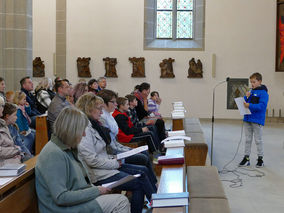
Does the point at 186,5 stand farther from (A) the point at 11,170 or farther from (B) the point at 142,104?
(A) the point at 11,170

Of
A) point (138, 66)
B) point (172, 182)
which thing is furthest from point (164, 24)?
point (172, 182)

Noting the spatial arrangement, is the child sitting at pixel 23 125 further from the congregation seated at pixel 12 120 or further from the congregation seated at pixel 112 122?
the congregation seated at pixel 112 122

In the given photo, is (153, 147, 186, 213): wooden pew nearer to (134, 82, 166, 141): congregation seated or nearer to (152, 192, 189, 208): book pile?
(152, 192, 189, 208): book pile

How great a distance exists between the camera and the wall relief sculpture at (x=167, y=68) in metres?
16.2

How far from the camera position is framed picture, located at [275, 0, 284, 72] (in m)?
15.1

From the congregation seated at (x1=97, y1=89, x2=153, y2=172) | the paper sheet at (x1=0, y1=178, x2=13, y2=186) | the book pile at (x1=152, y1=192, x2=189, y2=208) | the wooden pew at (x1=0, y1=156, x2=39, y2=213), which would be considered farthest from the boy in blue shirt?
the paper sheet at (x1=0, y1=178, x2=13, y2=186)

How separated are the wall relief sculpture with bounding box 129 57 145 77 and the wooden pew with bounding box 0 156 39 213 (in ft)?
42.5

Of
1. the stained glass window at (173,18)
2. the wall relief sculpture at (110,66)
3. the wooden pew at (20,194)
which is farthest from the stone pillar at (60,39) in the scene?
the wooden pew at (20,194)

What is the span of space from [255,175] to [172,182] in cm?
367

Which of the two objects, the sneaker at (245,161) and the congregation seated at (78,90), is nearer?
the sneaker at (245,161)

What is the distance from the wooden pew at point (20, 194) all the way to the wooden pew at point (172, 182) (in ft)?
3.12

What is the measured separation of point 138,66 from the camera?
53.5 ft

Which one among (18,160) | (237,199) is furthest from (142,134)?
(18,160)

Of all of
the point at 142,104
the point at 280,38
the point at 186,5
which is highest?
the point at 186,5
